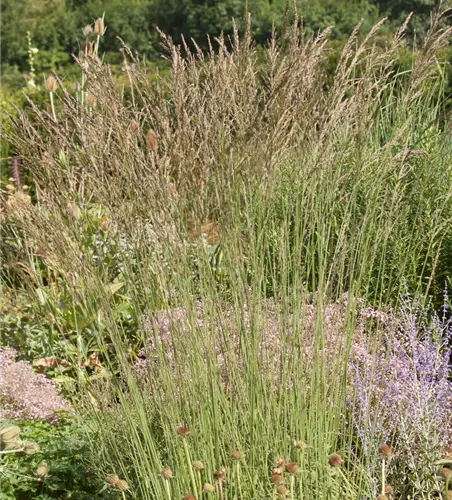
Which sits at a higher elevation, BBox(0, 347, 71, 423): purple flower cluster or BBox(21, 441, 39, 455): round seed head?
BBox(21, 441, 39, 455): round seed head

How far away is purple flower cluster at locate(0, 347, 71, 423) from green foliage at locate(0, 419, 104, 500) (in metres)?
0.39

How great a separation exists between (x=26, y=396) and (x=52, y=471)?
78cm

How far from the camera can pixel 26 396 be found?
3559mm

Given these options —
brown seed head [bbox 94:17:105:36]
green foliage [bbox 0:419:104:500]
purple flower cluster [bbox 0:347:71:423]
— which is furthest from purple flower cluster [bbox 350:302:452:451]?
brown seed head [bbox 94:17:105:36]

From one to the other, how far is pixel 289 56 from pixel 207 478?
1303mm

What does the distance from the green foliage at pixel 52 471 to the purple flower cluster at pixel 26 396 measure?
0.39m

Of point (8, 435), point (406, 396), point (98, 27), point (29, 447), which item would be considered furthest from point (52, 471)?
point (98, 27)

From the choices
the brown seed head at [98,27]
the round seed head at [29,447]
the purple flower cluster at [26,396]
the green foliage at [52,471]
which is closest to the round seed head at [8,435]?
the round seed head at [29,447]

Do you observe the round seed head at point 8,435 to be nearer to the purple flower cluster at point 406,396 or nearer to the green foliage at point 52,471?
the green foliage at point 52,471

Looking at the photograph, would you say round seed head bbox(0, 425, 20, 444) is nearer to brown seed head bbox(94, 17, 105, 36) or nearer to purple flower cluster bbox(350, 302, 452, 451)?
purple flower cluster bbox(350, 302, 452, 451)

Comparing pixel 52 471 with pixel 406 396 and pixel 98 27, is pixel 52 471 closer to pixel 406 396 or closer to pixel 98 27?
pixel 406 396

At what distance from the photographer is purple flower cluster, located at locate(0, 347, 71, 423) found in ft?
11.4

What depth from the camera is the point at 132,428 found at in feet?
7.52

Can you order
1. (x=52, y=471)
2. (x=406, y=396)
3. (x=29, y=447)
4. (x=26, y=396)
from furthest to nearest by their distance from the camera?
1. (x=26, y=396)
2. (x=406, y=396)
3. (x=52, y=471)
4. (x=29, y=447)
